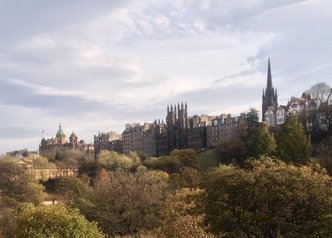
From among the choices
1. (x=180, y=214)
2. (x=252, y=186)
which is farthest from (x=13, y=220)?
(x=252, y=186)

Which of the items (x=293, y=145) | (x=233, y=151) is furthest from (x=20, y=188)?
(x=293, y=145)

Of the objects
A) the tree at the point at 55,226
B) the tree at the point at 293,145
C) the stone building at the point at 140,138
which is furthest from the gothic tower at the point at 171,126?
the tree at the point at 55,226

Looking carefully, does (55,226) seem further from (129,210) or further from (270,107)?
(270,107)

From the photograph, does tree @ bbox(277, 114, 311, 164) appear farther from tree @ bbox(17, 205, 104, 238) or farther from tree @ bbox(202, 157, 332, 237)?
tree @ bbox(17, 205, 104, 238)

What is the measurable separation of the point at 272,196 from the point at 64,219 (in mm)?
12615

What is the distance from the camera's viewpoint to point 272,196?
84.0 feet

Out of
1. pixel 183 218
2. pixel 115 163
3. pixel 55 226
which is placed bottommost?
pixel 55 226

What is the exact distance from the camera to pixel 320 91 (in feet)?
366

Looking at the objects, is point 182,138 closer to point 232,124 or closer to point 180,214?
point 232,124

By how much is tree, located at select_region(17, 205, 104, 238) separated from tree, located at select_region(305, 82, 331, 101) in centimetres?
8854

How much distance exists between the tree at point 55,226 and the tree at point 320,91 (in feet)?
290

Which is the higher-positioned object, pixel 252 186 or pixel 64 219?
pixel 252 186

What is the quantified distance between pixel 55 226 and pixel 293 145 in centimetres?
4443

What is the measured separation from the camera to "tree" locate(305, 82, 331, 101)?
109 meters
